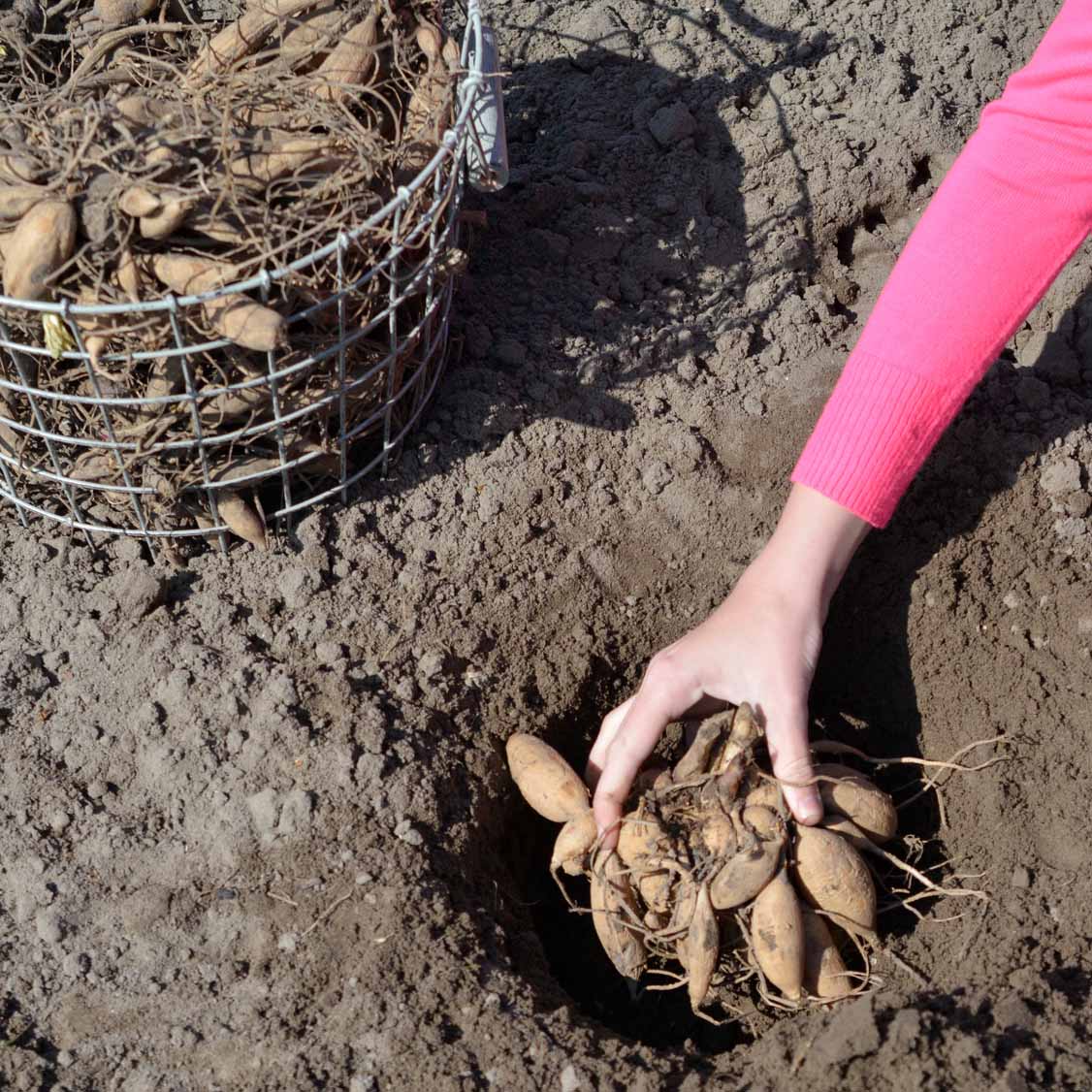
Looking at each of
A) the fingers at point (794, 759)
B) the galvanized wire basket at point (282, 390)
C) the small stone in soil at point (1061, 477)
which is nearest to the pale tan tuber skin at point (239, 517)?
the galvanized wire basket at point (282, 390)

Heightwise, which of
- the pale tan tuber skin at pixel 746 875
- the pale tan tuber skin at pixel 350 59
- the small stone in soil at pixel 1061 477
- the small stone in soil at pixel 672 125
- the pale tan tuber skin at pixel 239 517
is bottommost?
the pale tan tuber skin at pixel 239 517

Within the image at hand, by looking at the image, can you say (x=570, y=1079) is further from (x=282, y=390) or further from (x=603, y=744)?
(x=282, y=390)

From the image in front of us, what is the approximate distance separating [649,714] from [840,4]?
1716 mm

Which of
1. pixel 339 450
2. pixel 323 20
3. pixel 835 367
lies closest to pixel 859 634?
pixel 835 367

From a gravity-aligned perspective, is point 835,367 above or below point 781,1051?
above

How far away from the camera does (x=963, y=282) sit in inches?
68.9

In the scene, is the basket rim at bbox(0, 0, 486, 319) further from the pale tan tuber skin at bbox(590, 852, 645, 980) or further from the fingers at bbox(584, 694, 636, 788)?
the pale tan tuber skin at bbox(590, 852, 645, 980)

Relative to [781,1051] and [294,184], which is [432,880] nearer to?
[781,1051]

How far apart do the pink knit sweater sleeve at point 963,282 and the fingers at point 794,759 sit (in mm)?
314

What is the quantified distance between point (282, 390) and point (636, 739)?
70 centimetres

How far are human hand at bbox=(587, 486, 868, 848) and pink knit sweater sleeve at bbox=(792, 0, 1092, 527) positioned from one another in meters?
0.06

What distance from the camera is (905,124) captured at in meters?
2.48

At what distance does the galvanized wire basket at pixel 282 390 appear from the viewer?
167 cm

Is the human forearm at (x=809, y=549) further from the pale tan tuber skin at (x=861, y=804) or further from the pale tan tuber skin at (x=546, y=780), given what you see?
the pale tan tuber skin at (x=546, y=780)
